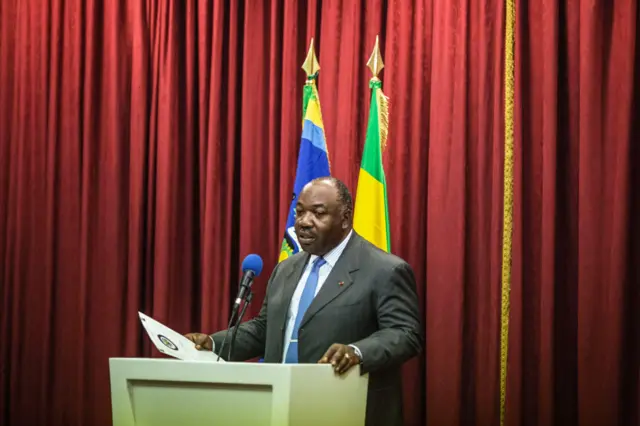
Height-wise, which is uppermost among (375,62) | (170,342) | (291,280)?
(375,62)

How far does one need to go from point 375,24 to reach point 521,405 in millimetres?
1996

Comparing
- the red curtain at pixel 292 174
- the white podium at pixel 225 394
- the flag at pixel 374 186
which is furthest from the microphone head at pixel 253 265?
the red curtain at pixel 292 174

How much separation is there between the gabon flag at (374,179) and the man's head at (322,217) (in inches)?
28.7

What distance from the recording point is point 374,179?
158 inches

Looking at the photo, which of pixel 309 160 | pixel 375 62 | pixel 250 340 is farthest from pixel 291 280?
pixel 375 62

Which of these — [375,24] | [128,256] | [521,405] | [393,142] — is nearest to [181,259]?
[128,256]

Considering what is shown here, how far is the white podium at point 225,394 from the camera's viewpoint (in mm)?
2260

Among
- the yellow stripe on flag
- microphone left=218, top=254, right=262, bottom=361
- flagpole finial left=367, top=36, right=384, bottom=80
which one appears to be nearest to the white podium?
microphone left=218, top=254, right=262, bottom=361

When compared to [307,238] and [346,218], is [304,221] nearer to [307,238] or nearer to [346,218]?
[307,238]

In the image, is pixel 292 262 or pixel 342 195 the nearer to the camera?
pixel 342 195

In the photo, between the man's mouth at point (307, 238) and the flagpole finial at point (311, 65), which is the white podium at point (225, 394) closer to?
the man's mouth at point (307, 238)

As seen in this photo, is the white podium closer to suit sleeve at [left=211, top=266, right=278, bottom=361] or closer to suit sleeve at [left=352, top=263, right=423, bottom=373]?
suit sleeve at [left=352, top=263, right=423, bottom=373]

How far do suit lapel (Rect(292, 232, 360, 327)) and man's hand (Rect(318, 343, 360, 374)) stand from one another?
0.48 m

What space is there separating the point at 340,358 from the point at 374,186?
1603 millimetres
